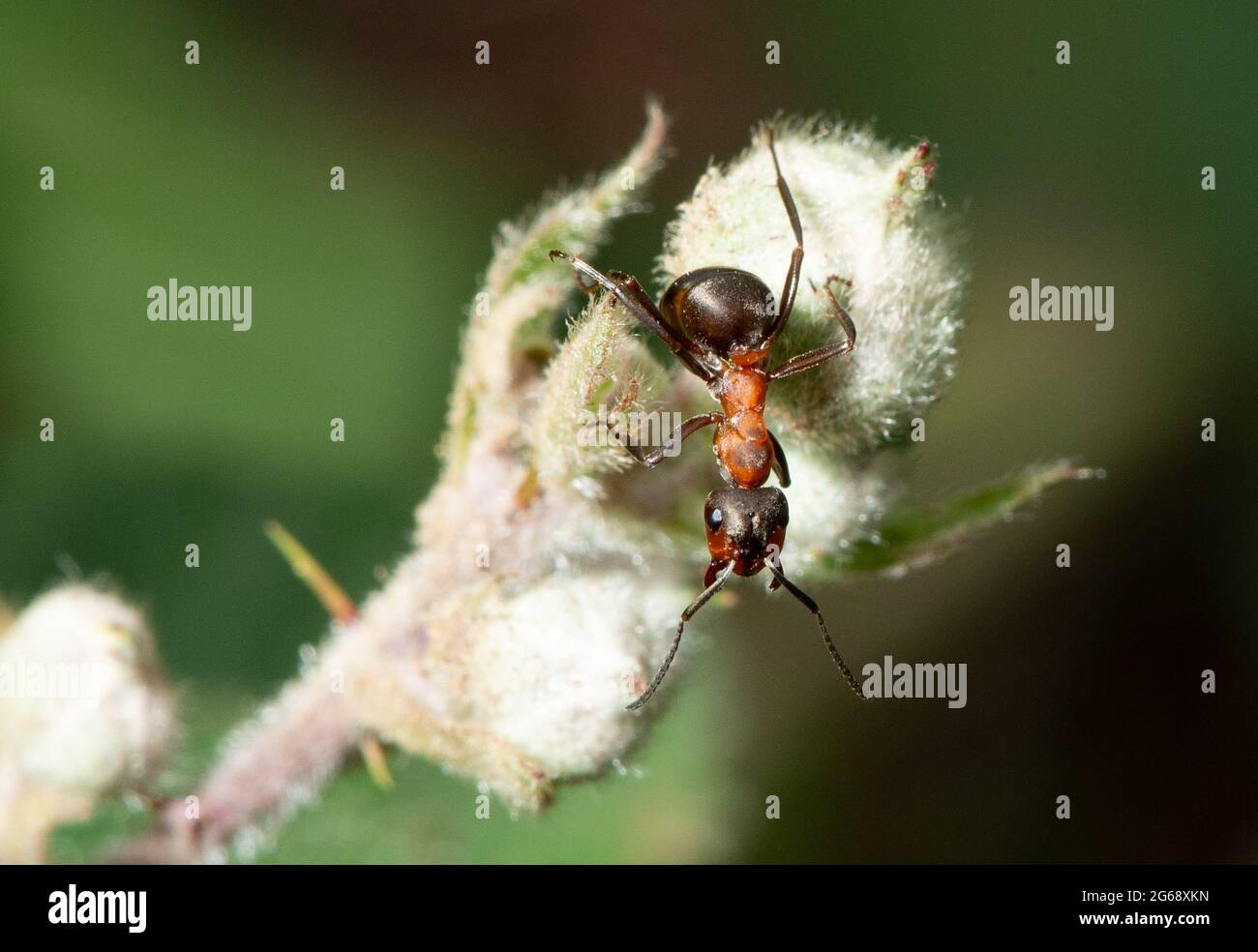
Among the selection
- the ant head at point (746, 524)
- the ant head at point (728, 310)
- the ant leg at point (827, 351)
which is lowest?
the ant head at point (746, 524)

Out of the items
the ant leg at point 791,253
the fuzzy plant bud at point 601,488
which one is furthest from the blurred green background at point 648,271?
the ant leg at point 791,253

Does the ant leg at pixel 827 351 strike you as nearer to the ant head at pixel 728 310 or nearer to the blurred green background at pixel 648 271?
the ant head at pixel 728 310

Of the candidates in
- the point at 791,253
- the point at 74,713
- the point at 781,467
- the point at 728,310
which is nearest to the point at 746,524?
the point at 781,467

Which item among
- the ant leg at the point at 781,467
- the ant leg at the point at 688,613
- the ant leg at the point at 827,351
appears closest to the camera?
the ant leg at the point at 827,351

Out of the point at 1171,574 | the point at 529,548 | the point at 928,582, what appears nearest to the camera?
the point at 529,548

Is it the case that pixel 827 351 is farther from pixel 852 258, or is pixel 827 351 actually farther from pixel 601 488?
pixel 601 488

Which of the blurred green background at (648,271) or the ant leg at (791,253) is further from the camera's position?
the blurred green background at (648,271)
